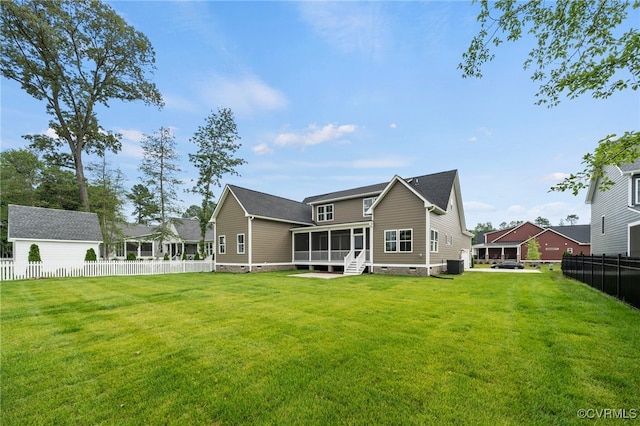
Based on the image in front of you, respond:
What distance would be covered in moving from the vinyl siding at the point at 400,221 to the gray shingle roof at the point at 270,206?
716 cm

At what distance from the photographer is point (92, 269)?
16203 millimetres

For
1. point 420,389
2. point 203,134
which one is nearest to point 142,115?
point 203,134

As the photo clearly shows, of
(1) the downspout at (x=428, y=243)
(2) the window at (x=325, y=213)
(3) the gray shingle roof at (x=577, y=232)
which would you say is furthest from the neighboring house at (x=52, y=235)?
(3) the gray shingle roof at (x=577, y=232)

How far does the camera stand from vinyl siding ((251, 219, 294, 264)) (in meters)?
18.8

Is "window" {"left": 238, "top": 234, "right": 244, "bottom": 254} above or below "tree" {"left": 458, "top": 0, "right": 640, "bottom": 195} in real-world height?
below

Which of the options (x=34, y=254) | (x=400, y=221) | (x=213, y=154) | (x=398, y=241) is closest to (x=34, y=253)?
(x=34, y=254)

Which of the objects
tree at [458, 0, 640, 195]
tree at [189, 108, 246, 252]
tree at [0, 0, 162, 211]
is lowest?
tree at [458, 0, 640, 195]

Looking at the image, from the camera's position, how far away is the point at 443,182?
62.6ft

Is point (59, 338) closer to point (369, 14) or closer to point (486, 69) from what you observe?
point (486, 69)

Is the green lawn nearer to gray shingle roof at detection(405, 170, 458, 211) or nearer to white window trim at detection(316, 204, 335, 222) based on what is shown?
gray shingle roof at detection(405, 170, 458, 211)

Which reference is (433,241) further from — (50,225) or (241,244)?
(50,225)

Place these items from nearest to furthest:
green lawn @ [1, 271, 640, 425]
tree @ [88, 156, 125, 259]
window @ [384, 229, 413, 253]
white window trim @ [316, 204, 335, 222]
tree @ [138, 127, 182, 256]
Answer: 1. green lawn @ [1, 271, 640, 425]
2. window @ [384, 229, 413, 253]
3. tree @ [138, 127, 182, 256]
4. white window trim @ [316, 204, 335, 222]
5. tree @ [88, 156, 125, 259]

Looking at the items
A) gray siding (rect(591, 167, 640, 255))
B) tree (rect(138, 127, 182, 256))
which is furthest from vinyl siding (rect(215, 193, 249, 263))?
gray siding (rect(591, 167, 640, 255))

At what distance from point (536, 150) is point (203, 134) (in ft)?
77.6
